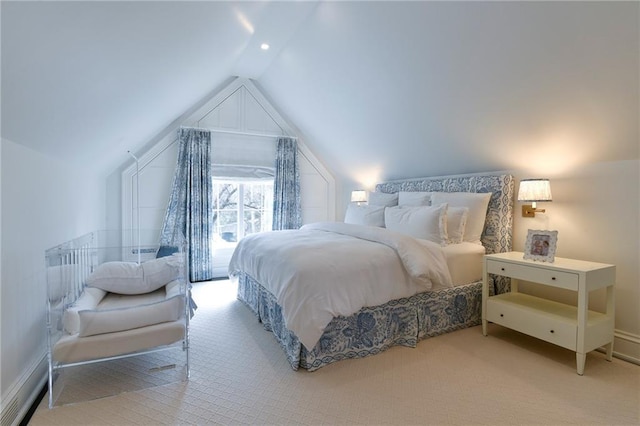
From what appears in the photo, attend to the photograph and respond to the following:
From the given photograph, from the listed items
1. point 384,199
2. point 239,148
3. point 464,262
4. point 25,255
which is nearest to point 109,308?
point 25,255

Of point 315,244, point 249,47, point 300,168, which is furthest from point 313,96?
point 315,244

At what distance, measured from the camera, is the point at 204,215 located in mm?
4684

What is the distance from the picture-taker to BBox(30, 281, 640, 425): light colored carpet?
1709mm

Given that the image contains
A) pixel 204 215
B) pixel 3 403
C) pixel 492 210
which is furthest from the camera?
pixel 204 215

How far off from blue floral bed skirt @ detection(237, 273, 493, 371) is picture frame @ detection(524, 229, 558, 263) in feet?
1.92

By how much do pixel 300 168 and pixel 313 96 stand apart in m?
1.46

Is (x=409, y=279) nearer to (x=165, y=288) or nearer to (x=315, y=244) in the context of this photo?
(x=315, y=244)

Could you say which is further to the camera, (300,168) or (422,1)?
(300,168)

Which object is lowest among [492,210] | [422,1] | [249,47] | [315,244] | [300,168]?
[315,244]

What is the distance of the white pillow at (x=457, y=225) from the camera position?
3.15m

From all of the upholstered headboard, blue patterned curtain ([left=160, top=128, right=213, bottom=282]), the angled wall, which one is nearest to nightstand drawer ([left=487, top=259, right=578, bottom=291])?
the upholstered headboard

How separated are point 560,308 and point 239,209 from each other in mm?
4202

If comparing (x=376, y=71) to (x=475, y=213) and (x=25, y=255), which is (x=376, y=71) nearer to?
(x=475, y=213)

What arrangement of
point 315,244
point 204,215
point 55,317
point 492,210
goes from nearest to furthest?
point 55,317 → point 315,244 → point 492,210 → point 204,215
